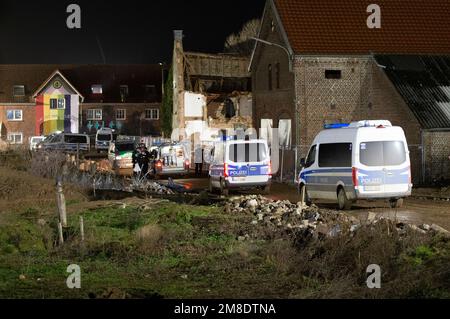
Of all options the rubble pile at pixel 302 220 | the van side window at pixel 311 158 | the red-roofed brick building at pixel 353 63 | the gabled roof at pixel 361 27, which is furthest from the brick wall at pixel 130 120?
the rubble pile at pixel 302 220

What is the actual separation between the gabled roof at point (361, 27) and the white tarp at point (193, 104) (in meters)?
17.8

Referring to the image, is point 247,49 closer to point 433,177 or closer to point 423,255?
point 433,177

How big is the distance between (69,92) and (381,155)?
59.7 m

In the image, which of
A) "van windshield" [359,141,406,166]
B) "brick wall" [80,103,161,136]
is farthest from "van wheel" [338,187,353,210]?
"brick wall" [80,103,161,136]

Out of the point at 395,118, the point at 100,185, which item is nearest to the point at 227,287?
the point at 100,185

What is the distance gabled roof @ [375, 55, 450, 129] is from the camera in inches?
A: 1291

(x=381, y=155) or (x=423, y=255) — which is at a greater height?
(x=381, y=155)

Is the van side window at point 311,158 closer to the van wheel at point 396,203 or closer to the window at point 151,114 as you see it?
the van wheel at point 396,203

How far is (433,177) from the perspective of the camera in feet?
104

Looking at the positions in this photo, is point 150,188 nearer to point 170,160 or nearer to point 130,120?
point 170,160

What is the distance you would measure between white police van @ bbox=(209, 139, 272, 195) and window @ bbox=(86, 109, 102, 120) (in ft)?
168

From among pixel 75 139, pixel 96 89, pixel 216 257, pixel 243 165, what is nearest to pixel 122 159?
pixel 75 139

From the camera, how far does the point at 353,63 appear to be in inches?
1443

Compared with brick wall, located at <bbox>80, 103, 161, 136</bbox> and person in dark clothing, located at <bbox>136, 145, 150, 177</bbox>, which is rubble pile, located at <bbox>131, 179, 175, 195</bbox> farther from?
brick wall, located at <bbox>80, 103, 161, 136</bbox>
